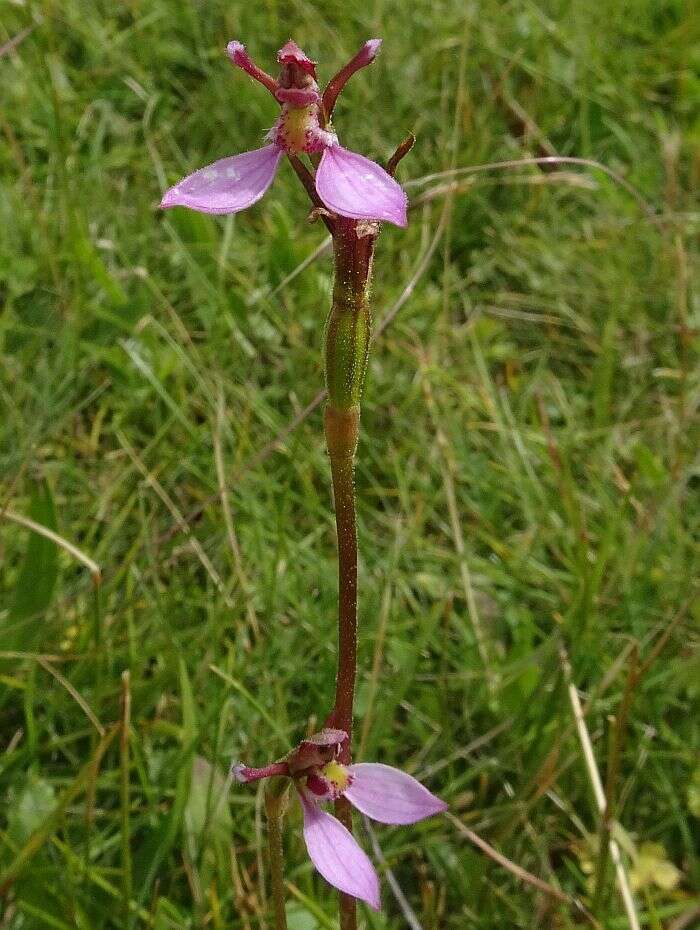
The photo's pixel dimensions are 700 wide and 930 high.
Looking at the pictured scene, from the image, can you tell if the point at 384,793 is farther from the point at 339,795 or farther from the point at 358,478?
the point at 358,478

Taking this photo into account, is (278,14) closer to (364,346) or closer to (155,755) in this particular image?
(155,755)

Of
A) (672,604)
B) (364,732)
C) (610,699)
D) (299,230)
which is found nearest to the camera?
(364,732)

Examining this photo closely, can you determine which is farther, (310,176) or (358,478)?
(358,478)

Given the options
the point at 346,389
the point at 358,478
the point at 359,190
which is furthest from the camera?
the point at 358,478

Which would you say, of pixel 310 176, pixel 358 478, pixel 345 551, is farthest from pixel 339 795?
pixel 358 478

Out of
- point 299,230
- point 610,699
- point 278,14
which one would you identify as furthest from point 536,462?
point 278,14
